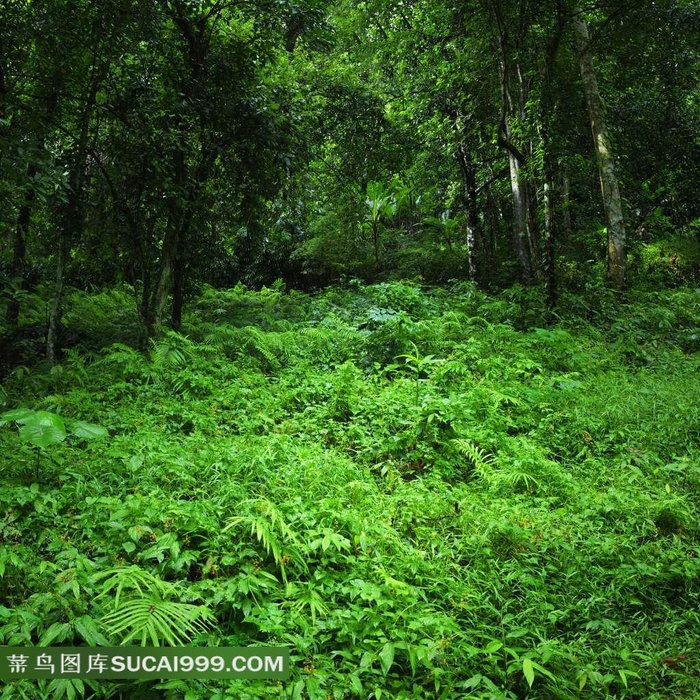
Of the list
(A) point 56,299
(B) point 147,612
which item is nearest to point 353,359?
(A) point 56,299

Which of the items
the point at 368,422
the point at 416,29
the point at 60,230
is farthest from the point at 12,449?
the point at 416,29

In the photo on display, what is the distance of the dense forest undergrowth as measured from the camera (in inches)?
108

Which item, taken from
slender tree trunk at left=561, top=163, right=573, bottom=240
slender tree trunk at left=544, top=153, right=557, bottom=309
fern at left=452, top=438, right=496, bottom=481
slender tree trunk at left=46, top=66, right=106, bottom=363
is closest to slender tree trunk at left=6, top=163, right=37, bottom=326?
slender tree trunk at left=46, top=66, right=106, bottom=363

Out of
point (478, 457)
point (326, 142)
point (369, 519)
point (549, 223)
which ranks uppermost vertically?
point (326, 142)

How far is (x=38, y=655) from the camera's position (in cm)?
243

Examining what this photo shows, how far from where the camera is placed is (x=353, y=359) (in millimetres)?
7387

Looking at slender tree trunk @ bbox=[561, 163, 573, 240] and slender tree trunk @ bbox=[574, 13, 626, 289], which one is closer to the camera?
slender tree trunk @ bbox=[574, 13, 626, 289]

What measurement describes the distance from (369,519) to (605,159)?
29.0 feet

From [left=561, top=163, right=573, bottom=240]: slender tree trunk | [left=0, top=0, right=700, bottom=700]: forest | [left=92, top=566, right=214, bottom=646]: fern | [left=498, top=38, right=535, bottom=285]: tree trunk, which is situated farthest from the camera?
[left=561, top=163, right=573, bottom=240]: slender tree trunk

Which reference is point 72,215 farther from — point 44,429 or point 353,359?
point 44,429

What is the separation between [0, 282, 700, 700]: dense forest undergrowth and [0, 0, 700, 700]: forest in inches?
1.1

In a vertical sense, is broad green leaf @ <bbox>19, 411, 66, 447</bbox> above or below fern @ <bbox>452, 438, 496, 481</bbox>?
above

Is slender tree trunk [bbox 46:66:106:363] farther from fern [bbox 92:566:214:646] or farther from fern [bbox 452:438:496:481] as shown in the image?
fern [bbox 452:438:496:481]

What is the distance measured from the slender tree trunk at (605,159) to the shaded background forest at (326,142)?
0.43ft
